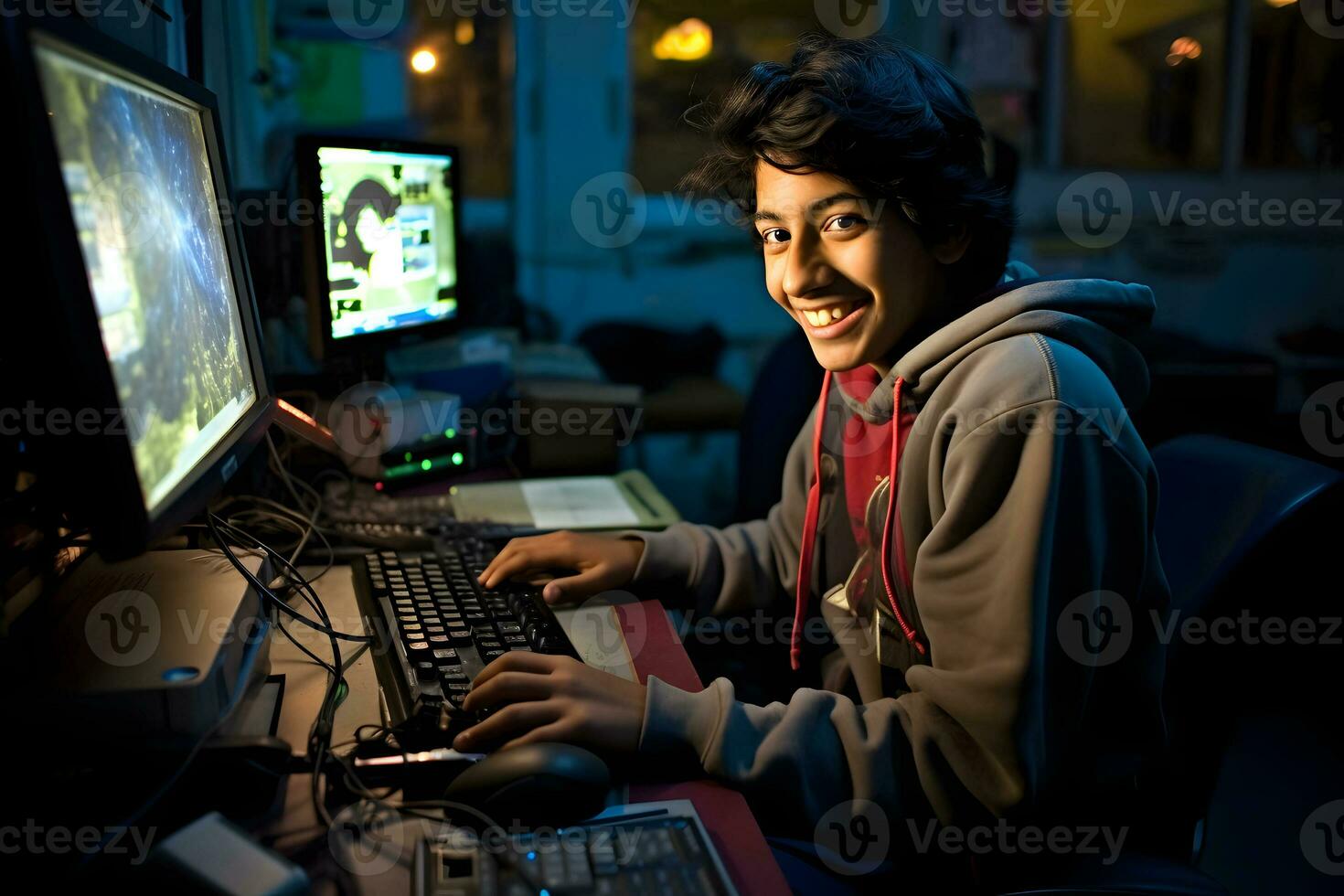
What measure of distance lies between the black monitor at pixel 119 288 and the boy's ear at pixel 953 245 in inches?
29.5

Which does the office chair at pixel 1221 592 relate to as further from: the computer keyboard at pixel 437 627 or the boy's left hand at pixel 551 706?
the computer keyboard at pixel 437 627

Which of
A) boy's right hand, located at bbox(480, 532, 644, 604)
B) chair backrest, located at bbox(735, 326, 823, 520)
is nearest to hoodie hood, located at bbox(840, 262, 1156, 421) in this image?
boy's right hand, located at bbox(480, 532, 644, 604)

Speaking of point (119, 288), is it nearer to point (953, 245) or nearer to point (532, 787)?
point (532, 787)

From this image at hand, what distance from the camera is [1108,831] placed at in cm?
89

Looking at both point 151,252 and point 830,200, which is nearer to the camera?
point 151,252

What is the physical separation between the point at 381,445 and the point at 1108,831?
114cm

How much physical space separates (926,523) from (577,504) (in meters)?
0.68

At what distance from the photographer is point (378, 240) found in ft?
5.34

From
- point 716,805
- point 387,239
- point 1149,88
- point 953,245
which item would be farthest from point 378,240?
point 1149,88

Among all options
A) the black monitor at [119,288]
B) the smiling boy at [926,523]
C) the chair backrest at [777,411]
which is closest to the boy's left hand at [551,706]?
the smiling boy at [926,523]

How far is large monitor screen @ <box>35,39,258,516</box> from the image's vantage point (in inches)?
25.0

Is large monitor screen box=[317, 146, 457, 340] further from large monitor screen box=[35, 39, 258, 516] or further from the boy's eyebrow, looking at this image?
the boy's eyebrow

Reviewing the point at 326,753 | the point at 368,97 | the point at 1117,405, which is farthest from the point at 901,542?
the point at 368,97

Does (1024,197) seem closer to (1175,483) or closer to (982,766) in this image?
(1175,483)
